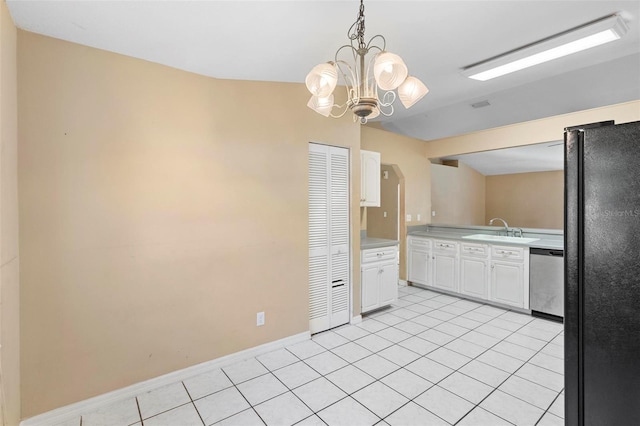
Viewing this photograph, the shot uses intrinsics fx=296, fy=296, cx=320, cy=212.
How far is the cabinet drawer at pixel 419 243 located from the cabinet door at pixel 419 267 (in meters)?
0.08

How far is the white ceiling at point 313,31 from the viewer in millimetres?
1719

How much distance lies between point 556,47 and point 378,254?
2554mm

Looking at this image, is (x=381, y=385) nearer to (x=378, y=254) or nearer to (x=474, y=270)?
(x=378, y=254)

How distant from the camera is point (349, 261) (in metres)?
3.40

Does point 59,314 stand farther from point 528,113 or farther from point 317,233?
point 528,113

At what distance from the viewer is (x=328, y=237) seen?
127 inches

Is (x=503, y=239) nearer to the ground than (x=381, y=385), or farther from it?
farther from it

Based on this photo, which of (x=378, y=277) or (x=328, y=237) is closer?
(x=328, y=237)

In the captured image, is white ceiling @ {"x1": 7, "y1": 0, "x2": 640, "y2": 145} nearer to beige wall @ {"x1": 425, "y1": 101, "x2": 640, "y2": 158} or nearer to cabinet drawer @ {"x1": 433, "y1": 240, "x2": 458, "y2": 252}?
beige wall @ {"x1": 425, "y1": 101, "x2": 640, "y2": 158}

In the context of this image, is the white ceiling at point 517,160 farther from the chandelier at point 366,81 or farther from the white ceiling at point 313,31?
the chandelier at point 366,81

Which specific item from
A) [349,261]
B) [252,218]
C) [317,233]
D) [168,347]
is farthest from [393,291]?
[168,347]

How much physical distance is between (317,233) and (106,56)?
223cm

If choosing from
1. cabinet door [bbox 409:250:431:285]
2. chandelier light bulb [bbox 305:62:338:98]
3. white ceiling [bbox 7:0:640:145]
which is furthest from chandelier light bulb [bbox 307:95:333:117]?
cabinet door [bbox 409:250:431:285]

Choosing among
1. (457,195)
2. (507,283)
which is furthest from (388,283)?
(457,195)
